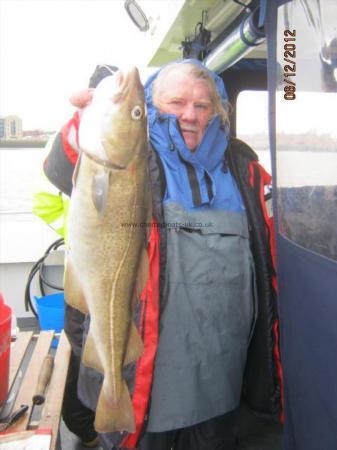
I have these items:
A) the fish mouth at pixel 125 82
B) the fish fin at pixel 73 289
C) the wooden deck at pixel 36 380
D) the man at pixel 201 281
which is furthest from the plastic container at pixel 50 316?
the fish mouth at pixel 125 82

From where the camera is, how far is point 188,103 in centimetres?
199

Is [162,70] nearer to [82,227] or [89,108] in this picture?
[89,108]

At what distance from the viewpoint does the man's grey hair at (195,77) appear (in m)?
2.07

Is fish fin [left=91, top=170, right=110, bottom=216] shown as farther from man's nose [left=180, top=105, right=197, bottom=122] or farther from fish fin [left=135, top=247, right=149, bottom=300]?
man's nose [left=180, top=105, right=197, bottom=122]

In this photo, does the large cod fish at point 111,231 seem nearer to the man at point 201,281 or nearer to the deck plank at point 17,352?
the man at point 201,281

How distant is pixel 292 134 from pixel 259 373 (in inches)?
47.3

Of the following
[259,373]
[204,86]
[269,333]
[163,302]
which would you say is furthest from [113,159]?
[259,373]

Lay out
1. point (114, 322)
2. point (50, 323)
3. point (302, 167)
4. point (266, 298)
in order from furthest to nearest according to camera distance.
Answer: point (50, 323)
point (266, 298)
point (302, 167)
point (114, 322)

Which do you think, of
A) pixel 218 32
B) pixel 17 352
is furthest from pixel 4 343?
pixel 218 32

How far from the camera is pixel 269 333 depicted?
2000mm

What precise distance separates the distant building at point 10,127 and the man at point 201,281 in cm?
468

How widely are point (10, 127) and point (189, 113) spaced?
4.94 m
